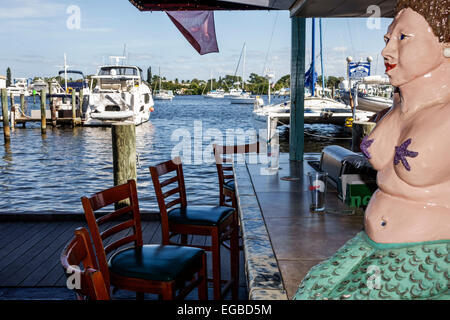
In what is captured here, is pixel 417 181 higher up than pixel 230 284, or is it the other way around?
pixel 417 181

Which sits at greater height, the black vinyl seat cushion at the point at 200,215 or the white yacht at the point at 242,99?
the white yacht at the point at 242,99

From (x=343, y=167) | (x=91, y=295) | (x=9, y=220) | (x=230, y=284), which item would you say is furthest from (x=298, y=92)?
(x=91, y=295)

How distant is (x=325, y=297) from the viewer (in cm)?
119

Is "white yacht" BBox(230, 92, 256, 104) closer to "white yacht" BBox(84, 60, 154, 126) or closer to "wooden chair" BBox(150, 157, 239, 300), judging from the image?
"white yacht" BBox(84, 60, 154, 126)

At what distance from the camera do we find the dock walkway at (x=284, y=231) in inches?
67.6

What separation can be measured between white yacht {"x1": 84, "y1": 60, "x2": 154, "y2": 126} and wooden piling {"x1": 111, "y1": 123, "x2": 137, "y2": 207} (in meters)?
18.7

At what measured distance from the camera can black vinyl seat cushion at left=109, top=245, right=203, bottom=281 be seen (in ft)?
6.81

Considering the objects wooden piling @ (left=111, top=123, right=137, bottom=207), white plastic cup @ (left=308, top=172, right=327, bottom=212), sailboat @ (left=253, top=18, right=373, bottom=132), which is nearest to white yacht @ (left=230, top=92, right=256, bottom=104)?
sailboat @ (left=253, top=18, right=373, bottom=132)

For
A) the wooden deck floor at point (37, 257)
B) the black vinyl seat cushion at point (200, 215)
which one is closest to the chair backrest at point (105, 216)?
the black vinyl seat cushion at point (200, 215)

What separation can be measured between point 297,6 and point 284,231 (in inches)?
89.8

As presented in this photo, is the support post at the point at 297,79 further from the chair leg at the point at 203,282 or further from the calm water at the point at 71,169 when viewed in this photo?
the calm water at the point at 71,169

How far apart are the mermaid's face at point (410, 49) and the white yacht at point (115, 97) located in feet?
76.0

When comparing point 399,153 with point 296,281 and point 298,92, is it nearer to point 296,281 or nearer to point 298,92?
point 296,281
